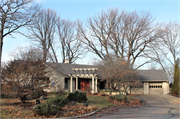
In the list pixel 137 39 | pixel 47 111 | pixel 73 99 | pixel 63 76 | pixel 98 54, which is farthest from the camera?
pixel 98 54

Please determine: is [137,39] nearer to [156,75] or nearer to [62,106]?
[156,75]

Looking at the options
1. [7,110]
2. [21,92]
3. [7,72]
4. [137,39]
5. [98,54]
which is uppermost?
[137,39]

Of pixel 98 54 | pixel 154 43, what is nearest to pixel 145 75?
pixel 154 43

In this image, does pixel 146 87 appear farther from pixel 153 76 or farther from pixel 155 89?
pixel 153 76

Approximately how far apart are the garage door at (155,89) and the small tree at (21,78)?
22.0 m

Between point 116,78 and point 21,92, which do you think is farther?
point 116,78

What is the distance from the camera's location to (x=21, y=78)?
11.8 m

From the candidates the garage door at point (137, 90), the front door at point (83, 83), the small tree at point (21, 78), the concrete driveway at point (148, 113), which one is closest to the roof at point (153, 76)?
the garage door at point (137, 90)

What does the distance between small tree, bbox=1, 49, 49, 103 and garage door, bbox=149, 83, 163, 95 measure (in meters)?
22.0

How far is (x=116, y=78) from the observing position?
19.4 meters

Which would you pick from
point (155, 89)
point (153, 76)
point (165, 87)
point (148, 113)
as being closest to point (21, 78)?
point (148, 113)

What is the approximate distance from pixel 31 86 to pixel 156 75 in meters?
24.0

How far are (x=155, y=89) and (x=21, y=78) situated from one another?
77.6 ft

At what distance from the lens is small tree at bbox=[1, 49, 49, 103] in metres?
11.4
